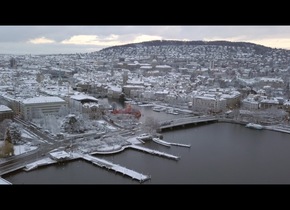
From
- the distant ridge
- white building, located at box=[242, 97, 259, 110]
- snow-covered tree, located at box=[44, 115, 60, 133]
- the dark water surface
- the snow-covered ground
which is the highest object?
the distant ridge

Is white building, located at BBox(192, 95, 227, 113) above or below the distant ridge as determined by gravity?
below

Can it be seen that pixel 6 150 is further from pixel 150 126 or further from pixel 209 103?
pixel 209 103

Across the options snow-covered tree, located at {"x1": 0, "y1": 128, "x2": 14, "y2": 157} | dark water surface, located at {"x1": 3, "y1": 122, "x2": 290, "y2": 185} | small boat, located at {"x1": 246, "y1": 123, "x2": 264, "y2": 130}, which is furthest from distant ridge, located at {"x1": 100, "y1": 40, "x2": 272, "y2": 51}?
snow-covered tree, located at {"x1": 0, "y1": 128, "x2": 14, "y2": 157}

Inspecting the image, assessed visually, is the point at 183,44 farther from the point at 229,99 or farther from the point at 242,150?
the point at 242,150

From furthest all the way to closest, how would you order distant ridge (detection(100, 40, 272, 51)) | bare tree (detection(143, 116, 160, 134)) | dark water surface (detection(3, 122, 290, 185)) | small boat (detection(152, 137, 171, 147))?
distant ridge (detection(100, 40, 272, 51)) < bare tree (detection(143, 116, 160, 134)) < small boat (detection(152, 137, 171, 147)) < dark water surface (detection(3, 122, 290, 185))

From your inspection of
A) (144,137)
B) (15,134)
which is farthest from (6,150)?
(144,137)

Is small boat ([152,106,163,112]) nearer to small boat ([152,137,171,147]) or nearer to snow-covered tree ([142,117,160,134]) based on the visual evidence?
snow-covered tree ([142,117,160,134])

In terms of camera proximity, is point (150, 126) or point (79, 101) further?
point (79, 101)
